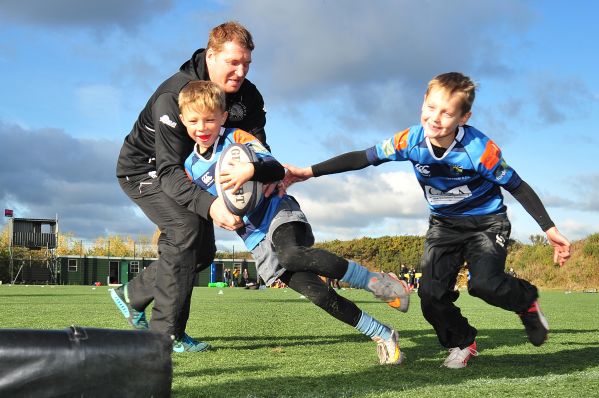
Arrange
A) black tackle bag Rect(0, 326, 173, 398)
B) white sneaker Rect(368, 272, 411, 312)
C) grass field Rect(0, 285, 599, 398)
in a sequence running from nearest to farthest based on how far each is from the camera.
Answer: black tackle bag Rect(0, 326, 173, 398), grass field Rect(0, 285, 599, 398), white sneaker Rect(368, 272, 411, 312)

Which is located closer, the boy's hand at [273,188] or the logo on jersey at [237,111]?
the boy's hand at [273,188]

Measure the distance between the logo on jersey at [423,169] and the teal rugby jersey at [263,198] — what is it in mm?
1032

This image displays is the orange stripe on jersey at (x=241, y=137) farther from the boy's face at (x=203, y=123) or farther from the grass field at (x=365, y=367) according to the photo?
the grass field at (x=365, y=367)

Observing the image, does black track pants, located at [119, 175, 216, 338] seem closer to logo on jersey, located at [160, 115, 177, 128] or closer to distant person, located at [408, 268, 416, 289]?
logo on jersey, located at [160, 115, 177, 128]

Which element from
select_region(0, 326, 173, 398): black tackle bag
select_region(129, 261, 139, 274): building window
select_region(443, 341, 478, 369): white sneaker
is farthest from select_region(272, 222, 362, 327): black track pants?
select_region(129, 261, 139, 274): building window

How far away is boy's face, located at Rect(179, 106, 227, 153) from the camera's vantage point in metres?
4.46

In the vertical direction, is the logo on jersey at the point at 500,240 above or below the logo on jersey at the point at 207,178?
below

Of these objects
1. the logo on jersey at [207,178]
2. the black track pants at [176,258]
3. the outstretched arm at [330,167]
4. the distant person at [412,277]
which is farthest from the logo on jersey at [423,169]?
the distant person at [412,277]

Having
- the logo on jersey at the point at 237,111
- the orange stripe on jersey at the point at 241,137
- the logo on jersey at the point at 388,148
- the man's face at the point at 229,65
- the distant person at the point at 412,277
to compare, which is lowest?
the distant person at the point at 412,277

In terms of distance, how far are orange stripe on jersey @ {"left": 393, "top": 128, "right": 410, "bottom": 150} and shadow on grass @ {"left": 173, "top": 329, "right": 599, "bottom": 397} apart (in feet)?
5.05

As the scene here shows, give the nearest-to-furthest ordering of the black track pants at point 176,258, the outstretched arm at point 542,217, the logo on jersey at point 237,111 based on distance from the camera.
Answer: the outstretched arm at point 542,217 < the black track pants at point 176,258 < the logo on jersey at point 237,111

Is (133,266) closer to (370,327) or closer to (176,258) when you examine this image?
(176,258)

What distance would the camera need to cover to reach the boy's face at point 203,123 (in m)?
4.46

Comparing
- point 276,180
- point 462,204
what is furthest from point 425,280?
point 276,180
